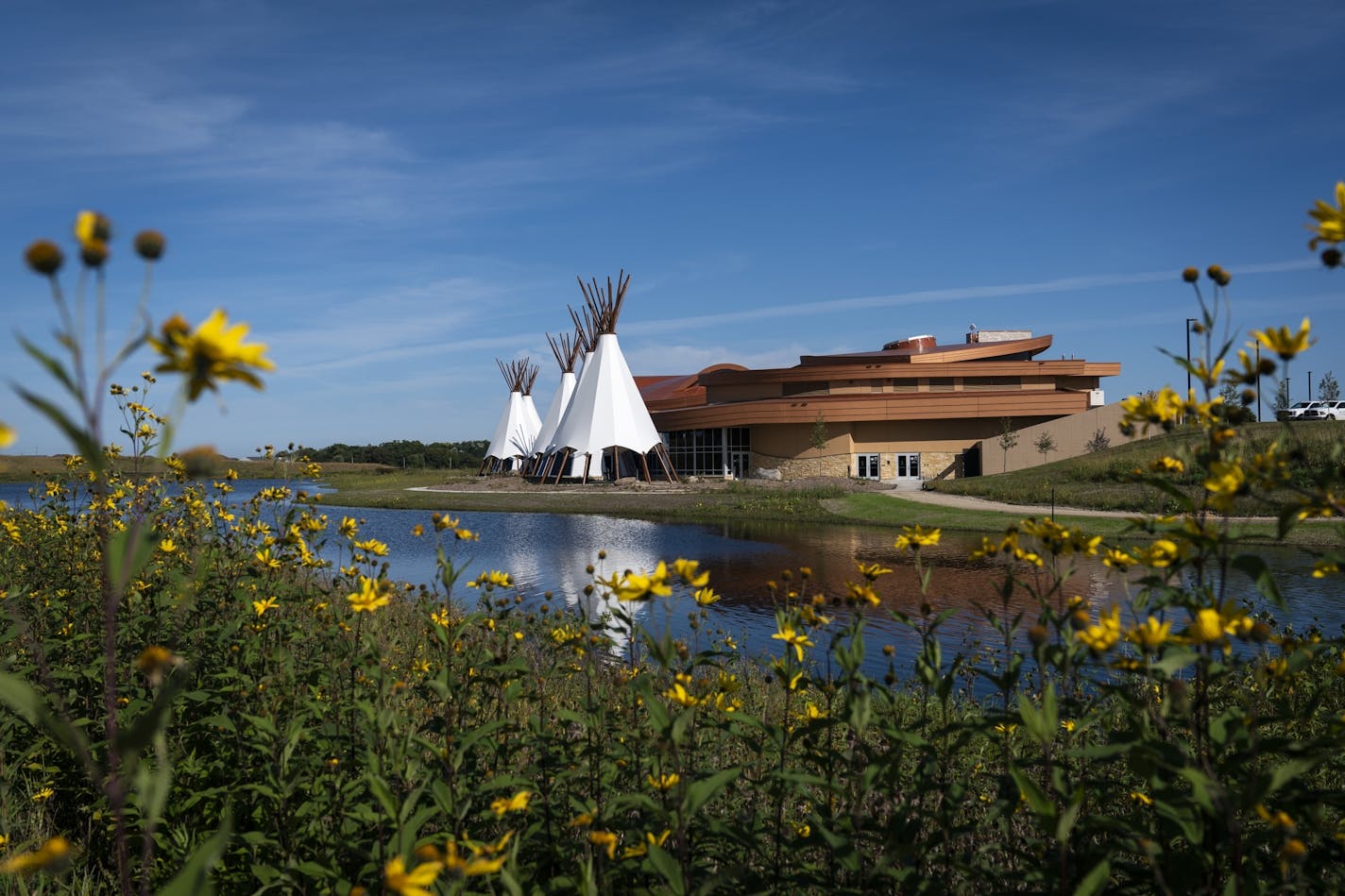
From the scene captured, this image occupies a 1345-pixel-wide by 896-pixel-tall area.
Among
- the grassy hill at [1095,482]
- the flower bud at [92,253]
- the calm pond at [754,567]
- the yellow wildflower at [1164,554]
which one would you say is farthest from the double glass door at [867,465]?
the flower bud at [92,253]

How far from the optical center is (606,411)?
37.9m

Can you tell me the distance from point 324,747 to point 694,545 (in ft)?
55.9

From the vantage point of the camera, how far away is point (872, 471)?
4047 centimetres

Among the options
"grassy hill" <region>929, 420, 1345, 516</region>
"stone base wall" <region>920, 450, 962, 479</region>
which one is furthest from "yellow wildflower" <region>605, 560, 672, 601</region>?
"stone base wall" <region>920, 450, 962, 479</region>

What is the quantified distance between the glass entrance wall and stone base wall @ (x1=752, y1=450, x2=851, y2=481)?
7.28ft

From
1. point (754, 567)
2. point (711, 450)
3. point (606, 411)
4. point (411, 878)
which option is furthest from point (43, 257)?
point (711, 450)

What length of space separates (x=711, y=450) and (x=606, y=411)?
8419mm

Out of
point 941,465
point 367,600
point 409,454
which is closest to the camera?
point 367,600

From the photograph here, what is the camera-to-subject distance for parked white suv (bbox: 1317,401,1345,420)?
129 feet

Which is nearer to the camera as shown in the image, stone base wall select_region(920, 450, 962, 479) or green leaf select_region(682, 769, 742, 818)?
green leaf select_region(682, 769, 742, 818)

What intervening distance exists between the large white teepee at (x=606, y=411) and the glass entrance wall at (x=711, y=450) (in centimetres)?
491

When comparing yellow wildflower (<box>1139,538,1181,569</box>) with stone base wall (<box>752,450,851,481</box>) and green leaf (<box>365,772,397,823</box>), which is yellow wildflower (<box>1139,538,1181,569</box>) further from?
stone base wall (<box>752,450,851,481</box>)

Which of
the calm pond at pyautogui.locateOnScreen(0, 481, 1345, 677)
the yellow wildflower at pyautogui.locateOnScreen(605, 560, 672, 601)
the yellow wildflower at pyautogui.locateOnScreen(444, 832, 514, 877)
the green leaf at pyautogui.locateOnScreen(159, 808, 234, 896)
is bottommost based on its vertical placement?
the calm pond at pyautogui.locateOnScreen(0, 481, 1345, 677)

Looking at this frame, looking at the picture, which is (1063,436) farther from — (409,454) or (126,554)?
(409,454)
